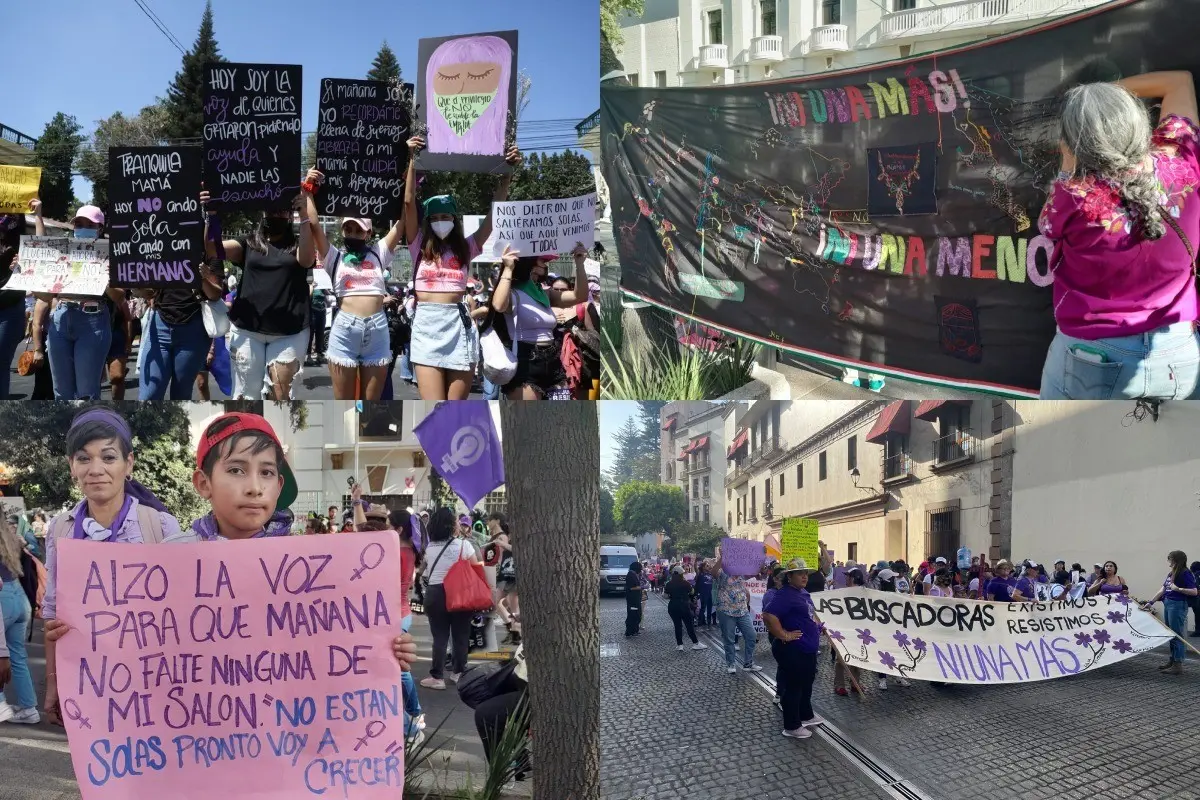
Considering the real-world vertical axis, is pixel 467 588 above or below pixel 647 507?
below

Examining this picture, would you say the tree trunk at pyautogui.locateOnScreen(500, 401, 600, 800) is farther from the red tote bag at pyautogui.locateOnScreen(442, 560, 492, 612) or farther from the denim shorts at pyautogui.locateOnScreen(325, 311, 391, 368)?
the denim shorts at pyautogui.locateOnScreen(325, 311, 391, 368)

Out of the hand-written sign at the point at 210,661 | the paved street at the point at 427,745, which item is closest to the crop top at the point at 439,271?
the hand-written sign at the point at 210,661

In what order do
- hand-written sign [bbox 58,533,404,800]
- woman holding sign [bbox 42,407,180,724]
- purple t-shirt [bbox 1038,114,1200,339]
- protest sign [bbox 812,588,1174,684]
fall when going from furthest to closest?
protest sign [bbox 812,588,1174,684] → purple t-shirt [bbox 1038,114,1200,339] → woman holding sign [bbox 42,407,180,724] → hand-written sign [bbox 58,533,404,800]

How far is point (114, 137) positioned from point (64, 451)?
199 centimetres

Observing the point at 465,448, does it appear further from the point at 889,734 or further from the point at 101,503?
the point at 889,734

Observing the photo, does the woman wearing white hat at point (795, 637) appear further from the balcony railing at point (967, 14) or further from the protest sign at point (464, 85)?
the protest sign at point (464, 85)

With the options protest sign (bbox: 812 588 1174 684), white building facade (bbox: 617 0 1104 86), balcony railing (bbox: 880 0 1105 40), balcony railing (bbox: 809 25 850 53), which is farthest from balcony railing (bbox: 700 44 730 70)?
protest sign (bbox: 812 588 1174 684)

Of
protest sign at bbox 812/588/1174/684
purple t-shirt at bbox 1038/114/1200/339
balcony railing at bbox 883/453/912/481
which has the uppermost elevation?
purple t-shirt at bbox 1038/114/1200/339

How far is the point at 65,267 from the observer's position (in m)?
5.12

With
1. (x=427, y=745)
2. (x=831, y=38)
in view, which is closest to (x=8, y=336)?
(x=427, y=745)

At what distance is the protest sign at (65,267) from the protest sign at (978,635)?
158 inches

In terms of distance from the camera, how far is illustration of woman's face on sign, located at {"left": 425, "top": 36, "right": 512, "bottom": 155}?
512 centimetres

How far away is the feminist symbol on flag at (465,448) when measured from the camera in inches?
170

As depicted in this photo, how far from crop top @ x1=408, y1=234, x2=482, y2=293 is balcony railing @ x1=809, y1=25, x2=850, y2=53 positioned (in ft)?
7.04
